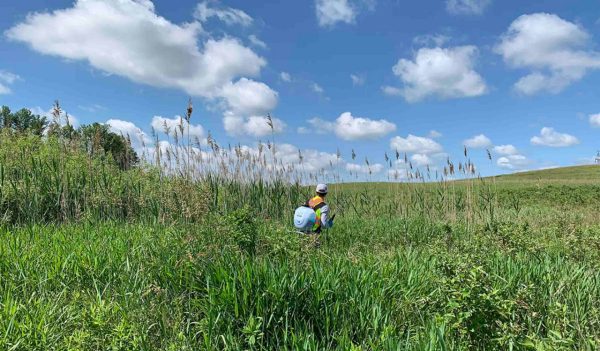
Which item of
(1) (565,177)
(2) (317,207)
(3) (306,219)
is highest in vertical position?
(1) (565,177)

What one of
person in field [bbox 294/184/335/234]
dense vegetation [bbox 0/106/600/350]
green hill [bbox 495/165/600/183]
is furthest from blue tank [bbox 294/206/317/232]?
green hill [bbox 495/165/600/183]

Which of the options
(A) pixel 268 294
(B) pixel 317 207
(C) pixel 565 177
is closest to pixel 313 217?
(B) pixel 317 207

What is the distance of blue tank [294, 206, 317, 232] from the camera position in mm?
6953

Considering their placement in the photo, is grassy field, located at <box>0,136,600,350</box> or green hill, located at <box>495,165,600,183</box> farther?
green hill, located at <box>495,165,600,183</box>

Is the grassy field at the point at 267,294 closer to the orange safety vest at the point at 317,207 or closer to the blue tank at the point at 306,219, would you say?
the blue tank at the point at 306,219

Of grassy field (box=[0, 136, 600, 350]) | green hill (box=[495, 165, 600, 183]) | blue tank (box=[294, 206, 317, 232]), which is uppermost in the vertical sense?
green hill (box=[495, 165, 600, 183])

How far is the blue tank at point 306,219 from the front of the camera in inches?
274

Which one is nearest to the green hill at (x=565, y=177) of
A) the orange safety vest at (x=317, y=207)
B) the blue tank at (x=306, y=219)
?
the orange safety vest at (x=317, y=207)

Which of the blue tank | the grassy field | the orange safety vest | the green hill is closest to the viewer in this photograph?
the grassy field

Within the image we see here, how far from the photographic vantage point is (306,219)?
274 inches

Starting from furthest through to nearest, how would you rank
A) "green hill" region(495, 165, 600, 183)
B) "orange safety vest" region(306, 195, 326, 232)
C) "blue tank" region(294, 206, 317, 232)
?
1. "green hill" region(495, 165, 600, 183)
2. "orange safety vest" region(306, 195, 326, 232)
3. "blue tank" region(294, 206, 317, 232)

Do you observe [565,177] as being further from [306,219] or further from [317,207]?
[306,219]

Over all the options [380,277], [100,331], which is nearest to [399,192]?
[380,277]

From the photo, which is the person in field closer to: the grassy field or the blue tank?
the blue tank
